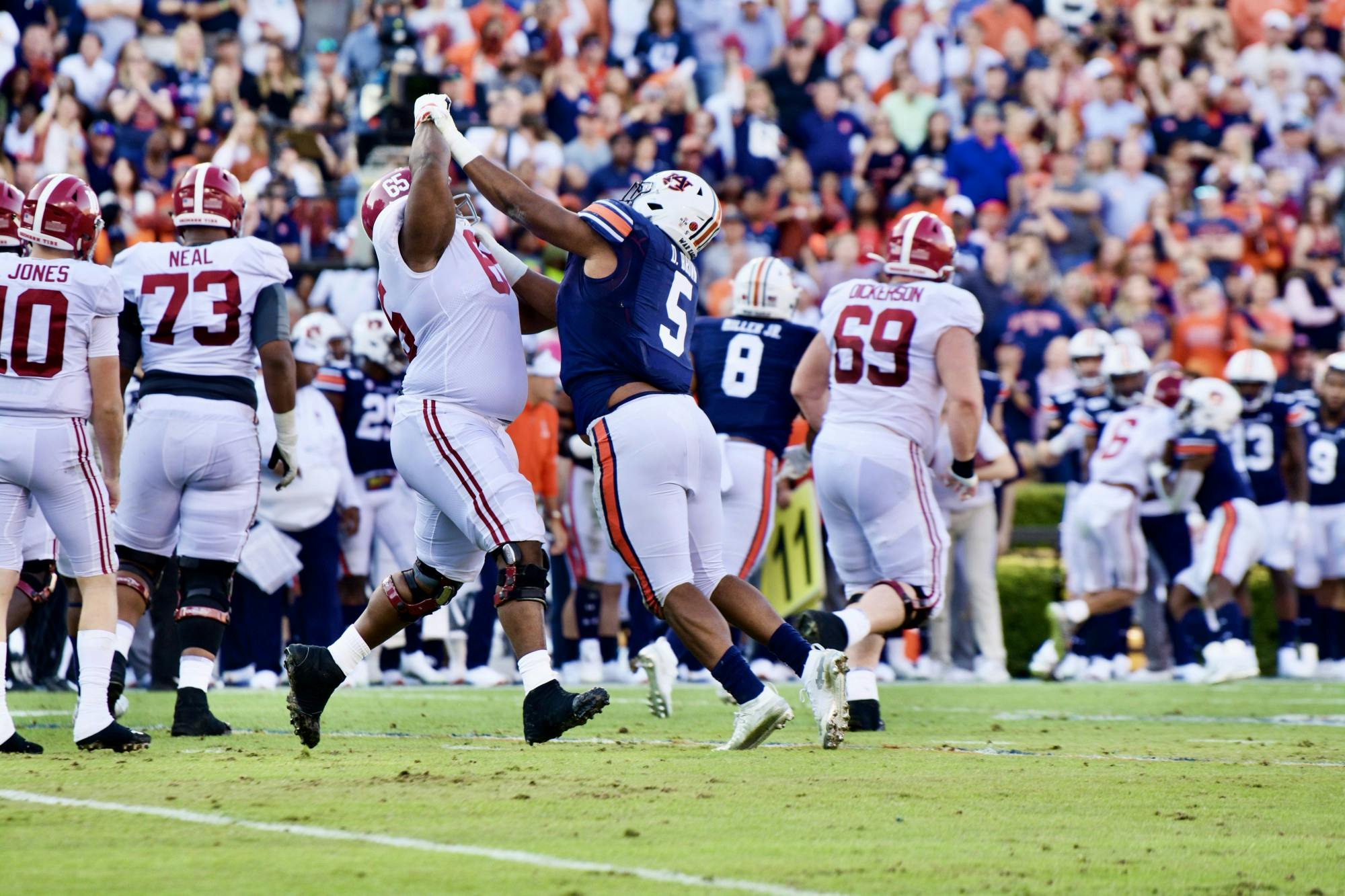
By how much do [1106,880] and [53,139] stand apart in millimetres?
12787

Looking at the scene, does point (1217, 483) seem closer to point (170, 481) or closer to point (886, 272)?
point (886, 272)

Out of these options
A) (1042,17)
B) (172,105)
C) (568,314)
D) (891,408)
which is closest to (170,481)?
(568,314)

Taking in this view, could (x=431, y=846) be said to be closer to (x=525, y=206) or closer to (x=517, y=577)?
(x=517, y=577)

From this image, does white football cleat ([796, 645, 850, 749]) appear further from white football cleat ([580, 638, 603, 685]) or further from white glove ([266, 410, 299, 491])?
white football cleat ([580, 638, 603, 685])

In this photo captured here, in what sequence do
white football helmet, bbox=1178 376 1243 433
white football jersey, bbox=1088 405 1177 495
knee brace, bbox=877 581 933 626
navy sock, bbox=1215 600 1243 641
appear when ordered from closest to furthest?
knee brace, bbox=877 581 933 626
navy sock, bbox=1215 600 1243 641
white football helmet, bbox=1178 376 1243 433
white football jersey, bbox=1088 405 1177 495

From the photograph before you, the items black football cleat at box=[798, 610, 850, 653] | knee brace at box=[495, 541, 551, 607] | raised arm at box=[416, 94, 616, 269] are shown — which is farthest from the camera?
black football cleat at box=[798, 610, 850, 653]

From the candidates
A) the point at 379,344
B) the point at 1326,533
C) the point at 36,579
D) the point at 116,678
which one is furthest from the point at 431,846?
the point at 1326,533

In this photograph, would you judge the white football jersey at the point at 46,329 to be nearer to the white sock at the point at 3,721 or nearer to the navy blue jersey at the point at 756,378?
the white sock at the point at 3,721

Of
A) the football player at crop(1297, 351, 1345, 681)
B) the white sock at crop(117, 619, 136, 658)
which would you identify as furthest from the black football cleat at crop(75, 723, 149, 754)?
the football player at crop(1297, 351, 1345, 681)

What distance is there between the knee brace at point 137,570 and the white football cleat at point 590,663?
5.17 metres

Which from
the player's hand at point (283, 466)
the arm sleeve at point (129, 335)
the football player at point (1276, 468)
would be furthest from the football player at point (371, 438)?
the football player at point (1276, 468)

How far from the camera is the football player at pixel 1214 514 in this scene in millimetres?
12500

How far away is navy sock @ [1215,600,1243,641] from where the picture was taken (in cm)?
1227

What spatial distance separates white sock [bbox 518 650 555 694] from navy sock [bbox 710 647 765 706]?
548 mm
